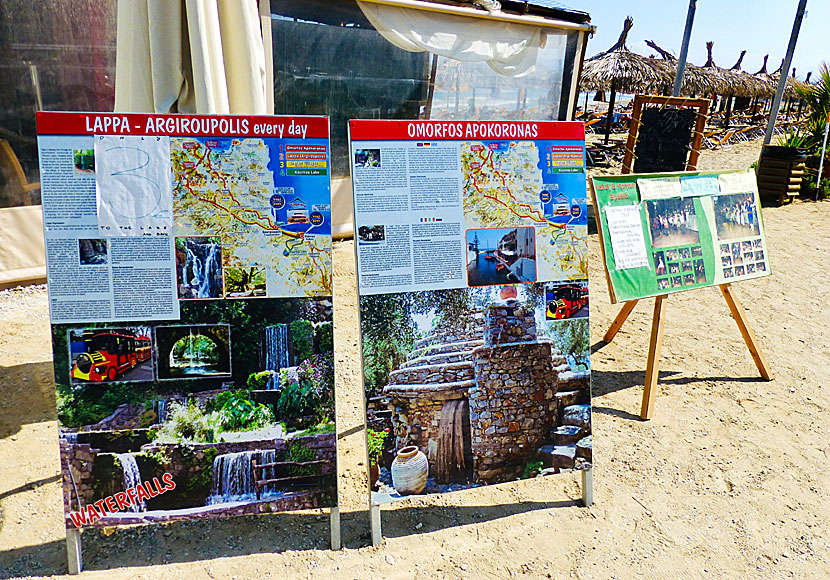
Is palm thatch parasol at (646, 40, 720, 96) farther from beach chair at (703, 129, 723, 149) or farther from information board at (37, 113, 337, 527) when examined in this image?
information board at (37, 113, 337, 527)

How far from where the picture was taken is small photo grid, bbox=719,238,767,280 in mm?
4012

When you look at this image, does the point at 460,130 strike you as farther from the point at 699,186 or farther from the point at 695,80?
the point at 695,80

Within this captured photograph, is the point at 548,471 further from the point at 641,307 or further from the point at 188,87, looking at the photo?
the point at 641,307

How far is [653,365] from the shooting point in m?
A: 3.81

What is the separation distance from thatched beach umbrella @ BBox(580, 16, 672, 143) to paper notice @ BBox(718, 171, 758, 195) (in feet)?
47.9

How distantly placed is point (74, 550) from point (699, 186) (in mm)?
3772

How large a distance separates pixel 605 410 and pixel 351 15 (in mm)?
4842

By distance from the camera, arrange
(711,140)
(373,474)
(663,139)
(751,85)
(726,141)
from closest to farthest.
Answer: (373,474), (663,139), (711,140), (726,141), (751,85)

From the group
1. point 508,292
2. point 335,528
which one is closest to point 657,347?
point 508,292

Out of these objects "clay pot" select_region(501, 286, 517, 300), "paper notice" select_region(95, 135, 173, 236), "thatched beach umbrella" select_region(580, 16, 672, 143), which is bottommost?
"clay pot" select_region(501, 286, 517, 300)

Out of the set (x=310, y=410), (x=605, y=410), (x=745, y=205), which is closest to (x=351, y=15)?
(x=745, y=205)

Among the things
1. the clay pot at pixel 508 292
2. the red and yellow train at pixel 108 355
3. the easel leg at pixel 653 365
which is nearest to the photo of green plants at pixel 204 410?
the red and yellow train at pixel 108 355

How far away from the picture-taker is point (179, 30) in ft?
10.1

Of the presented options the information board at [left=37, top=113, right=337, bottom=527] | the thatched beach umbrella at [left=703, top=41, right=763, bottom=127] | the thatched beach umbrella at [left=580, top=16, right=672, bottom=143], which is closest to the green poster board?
the information board at [left=37, top=113, right=337, bottom=527]
